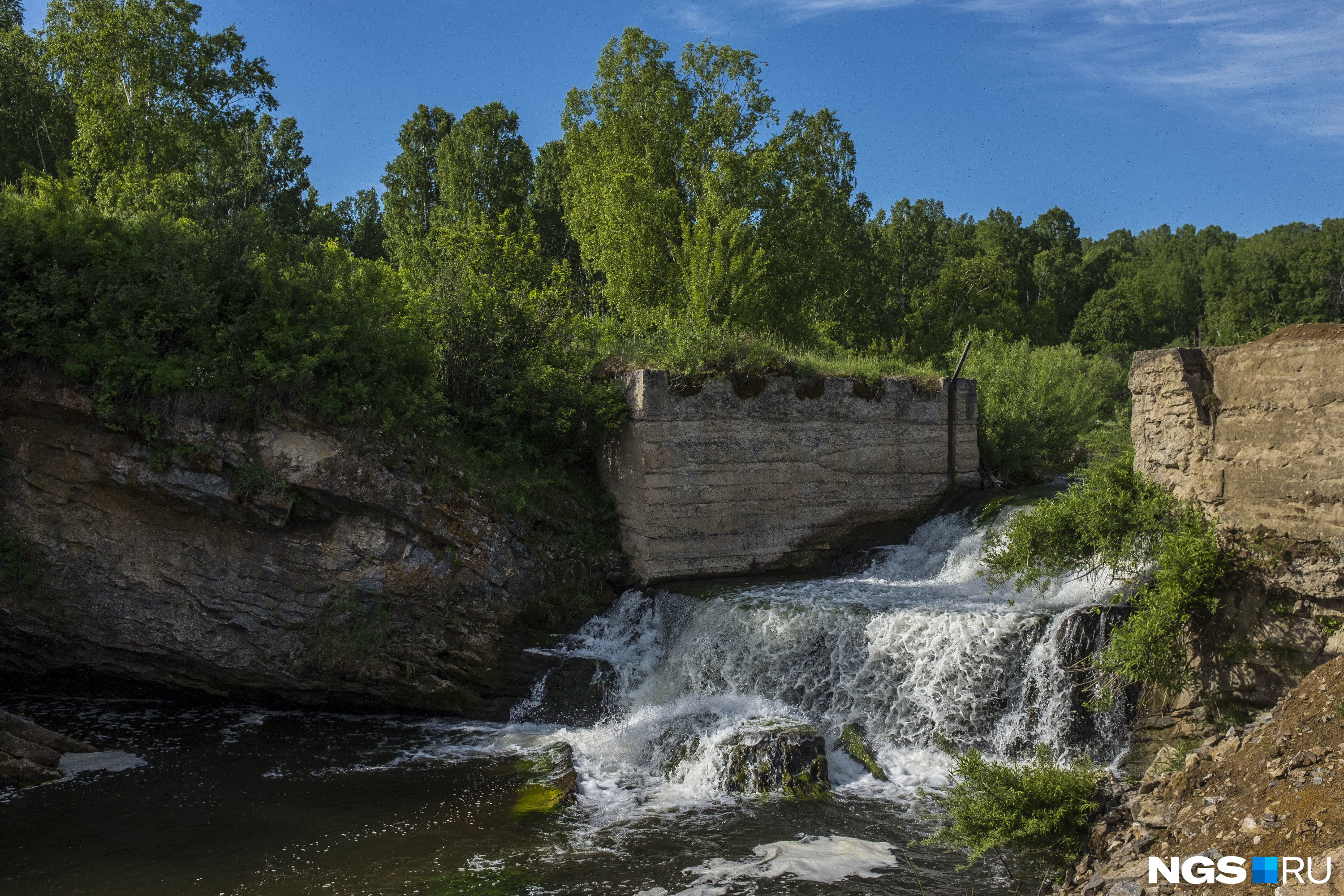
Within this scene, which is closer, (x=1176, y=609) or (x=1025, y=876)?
(x=1025, y=876)

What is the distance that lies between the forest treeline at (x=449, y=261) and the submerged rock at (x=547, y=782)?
4.08 metres

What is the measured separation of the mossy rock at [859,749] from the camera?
8.66 meters

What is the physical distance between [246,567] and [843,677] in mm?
6936

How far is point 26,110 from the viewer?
1953 cm

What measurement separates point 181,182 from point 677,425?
9.54 meters

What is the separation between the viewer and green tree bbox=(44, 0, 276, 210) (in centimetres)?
1552

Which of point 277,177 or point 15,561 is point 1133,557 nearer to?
point 15,561

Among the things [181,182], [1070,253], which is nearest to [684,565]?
[181,182]

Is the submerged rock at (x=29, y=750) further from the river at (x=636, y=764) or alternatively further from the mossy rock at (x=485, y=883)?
the mossy rock at (x=485, y=883)

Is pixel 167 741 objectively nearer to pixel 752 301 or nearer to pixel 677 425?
pixel 677 425

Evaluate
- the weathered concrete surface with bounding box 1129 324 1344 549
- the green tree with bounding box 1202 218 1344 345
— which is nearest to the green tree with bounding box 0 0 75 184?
the weathered concrete surface with bounding box 1129 324 1344 549

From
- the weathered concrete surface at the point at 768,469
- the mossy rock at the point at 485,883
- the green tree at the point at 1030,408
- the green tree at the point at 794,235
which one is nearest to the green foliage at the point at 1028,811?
the mossy rock at the point at 485,883

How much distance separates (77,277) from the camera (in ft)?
33.3

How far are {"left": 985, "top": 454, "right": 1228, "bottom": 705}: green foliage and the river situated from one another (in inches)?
20.7
